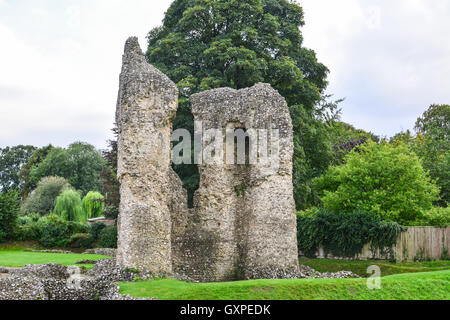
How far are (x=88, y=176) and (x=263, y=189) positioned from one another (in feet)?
147

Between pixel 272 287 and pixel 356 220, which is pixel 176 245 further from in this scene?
pixel 356 220

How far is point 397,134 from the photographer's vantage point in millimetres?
45969

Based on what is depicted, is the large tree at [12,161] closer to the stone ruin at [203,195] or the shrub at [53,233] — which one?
the shrub at [53,233]

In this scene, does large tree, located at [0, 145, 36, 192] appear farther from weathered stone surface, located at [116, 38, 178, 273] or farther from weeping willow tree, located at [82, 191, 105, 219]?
weathered stone surface, located at [116, 38, 178, 273]

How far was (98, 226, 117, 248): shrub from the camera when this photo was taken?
2962 cm

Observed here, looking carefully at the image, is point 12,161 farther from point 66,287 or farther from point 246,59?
point 66,287

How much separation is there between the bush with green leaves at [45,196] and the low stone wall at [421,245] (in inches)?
1507

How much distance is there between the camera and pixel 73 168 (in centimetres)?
5919

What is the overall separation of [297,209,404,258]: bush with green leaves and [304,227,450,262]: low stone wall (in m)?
0.35

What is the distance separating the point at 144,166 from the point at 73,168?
4631 centimetres

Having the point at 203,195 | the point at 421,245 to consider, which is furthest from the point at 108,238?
the point at 421,245

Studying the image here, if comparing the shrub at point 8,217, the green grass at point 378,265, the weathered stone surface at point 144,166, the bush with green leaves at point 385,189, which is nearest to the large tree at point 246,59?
the bush with green leaves at point 385,189

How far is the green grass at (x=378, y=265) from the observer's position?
18.9 metres
